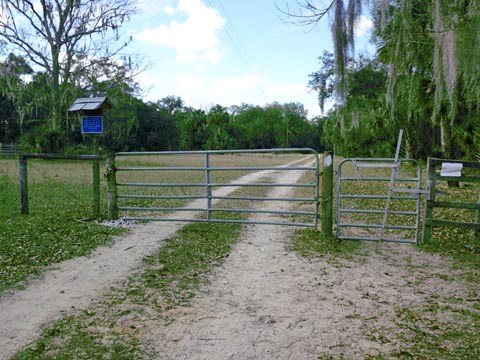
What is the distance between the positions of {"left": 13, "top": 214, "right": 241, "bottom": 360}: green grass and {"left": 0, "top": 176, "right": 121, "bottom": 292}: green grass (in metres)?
1.11

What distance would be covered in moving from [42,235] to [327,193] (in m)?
4.24

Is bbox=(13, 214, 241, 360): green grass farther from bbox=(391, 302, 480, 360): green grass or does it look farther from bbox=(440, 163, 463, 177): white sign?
bbox=(440, 163, 463, 177): white sign

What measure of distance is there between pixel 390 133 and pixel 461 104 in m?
9.34

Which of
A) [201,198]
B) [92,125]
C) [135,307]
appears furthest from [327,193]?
[92,125]

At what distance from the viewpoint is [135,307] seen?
3.52 meters

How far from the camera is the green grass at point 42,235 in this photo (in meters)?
4.54

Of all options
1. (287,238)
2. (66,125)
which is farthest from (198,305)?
(66,125)

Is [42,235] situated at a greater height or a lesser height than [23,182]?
lesser

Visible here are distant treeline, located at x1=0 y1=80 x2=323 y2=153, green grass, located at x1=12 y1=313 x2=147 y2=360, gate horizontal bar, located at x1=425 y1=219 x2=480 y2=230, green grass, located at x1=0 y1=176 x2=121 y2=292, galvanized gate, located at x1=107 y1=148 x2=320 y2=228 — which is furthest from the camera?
distant treeline, located at x1=0 y1=80 x2=323 y2=153

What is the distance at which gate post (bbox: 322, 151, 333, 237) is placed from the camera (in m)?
5.82

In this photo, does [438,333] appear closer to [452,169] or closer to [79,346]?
[79,346]

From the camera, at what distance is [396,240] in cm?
575

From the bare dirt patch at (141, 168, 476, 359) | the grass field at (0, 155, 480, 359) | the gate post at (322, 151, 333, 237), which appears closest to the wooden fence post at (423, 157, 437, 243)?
the grass field at (0, 155, 480, 359)

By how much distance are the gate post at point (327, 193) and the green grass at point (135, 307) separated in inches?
58.3
